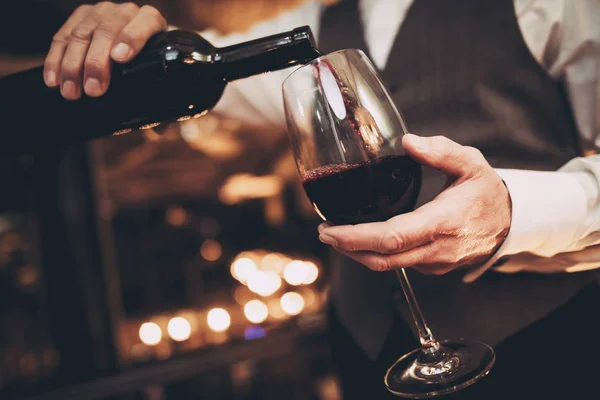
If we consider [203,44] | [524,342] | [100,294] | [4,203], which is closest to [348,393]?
[524,342]

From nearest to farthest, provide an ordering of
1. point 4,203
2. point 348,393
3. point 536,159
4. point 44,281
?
point 536,159
point 348,393
point 44,281
point 4,203

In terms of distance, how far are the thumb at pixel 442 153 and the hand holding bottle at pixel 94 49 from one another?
0.41 m

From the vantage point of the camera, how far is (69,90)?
0.70 meters

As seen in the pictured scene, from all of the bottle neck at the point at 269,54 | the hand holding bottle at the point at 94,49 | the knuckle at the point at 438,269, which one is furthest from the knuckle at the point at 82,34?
the knuckle at the point at 438,269

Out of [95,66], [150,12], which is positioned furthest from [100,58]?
[150,12]

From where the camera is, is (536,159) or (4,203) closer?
(536,159)

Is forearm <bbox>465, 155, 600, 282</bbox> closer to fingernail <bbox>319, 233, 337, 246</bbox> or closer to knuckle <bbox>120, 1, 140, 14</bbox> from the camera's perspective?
fingernail <bbox>319, 233, 337, 246</bbox>

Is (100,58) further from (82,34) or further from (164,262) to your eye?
(164,262)

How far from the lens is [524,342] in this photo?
77cm

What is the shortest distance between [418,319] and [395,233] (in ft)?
0.48

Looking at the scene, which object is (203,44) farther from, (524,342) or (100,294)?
(100,294)

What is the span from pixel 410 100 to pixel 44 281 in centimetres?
157

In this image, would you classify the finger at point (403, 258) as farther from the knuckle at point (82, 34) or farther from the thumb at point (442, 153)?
the knuckle at point (82, 34)

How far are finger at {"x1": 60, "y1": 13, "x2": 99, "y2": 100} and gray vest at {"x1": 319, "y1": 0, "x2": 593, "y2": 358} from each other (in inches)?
20.0
